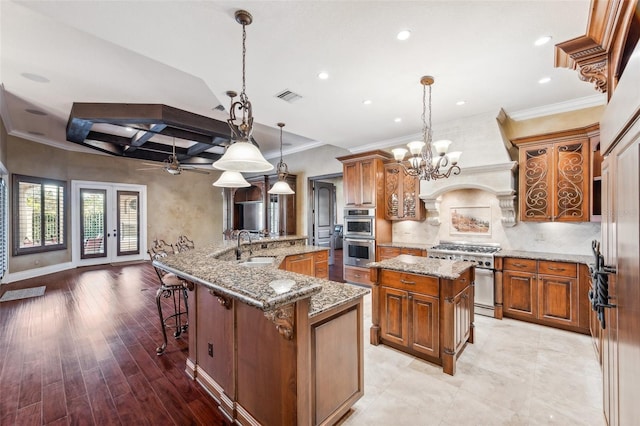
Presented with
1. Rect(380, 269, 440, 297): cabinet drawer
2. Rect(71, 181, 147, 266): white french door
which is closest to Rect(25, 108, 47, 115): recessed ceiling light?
Rect(71, 181, 147, 266): white french door

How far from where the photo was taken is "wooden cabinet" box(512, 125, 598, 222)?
137 inches

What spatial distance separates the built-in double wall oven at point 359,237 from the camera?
5301 millimetres

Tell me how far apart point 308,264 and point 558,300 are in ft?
11.4

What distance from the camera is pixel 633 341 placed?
1079 mm

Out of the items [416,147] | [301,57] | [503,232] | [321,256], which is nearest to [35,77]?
[301,57]

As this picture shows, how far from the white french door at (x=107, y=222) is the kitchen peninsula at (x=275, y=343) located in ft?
24.3

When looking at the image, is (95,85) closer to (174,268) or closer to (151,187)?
(174,268)

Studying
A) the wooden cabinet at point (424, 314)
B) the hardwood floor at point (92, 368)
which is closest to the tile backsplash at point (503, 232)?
the wooden cabinet at point (424, 314)

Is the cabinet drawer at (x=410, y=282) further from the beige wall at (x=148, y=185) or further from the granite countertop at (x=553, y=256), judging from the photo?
the beige wall at (x=148, y=185)

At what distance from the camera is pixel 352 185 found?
5582 mm

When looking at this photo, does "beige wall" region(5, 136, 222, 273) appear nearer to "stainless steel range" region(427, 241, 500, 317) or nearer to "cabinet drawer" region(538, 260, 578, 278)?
"stainless steel range" region(427, 241, 500, 317)

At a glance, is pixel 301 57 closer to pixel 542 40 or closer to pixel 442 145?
pixel 442 145

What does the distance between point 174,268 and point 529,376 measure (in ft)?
10.7

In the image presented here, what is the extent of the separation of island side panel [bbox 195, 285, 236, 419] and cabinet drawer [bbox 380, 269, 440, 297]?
1676 millimetres
